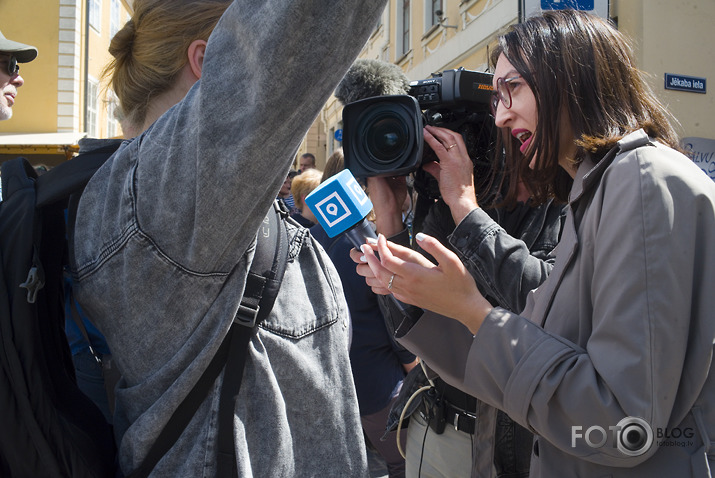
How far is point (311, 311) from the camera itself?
3.54ft

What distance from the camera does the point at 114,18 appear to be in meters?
16.3

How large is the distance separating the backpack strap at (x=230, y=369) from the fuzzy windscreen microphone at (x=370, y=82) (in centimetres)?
134

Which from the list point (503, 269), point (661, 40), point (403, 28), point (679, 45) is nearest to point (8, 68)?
point (503, 269)

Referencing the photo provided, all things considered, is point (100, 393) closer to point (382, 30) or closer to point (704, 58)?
point (704, 58)

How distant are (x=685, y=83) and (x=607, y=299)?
5738 millimetres

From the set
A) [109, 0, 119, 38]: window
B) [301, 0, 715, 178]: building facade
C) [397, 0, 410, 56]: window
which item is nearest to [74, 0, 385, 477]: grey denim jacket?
[301, 0, 715, 178]: building facade

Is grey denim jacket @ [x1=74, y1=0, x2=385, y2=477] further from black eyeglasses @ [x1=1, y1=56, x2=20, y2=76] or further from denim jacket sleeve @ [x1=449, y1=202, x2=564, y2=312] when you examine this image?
black eyeglasses @ [x1=1, y1=56, x2=20, y2=76]

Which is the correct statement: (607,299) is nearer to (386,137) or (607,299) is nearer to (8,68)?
(386,137)

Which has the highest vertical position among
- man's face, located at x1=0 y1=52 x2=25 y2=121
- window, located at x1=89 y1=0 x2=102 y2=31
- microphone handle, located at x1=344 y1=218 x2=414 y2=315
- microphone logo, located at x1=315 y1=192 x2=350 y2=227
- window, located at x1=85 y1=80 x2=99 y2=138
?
window, located at x1=89 y1=0 x2=102 y2=31

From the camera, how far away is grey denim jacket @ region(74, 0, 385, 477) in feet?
2.45

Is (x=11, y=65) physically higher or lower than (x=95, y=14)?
lower

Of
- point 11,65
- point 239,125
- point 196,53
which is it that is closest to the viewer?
point 239,125

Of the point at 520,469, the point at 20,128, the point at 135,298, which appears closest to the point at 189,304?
the point at 135,298

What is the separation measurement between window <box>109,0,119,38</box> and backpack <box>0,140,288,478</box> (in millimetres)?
16542
